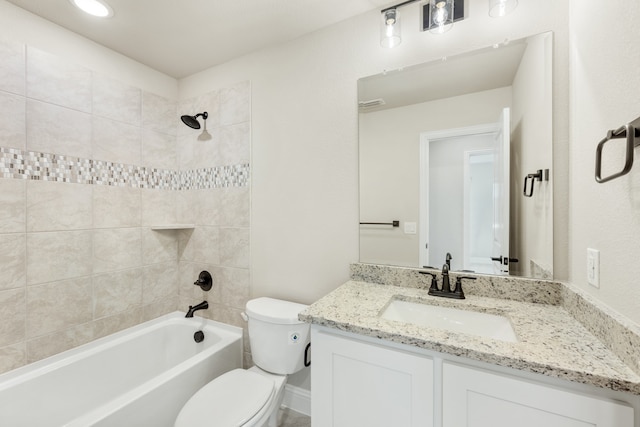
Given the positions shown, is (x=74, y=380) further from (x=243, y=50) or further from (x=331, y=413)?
(x=243, y=50)

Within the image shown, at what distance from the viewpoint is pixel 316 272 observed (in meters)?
1.73

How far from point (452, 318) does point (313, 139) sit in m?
1.22

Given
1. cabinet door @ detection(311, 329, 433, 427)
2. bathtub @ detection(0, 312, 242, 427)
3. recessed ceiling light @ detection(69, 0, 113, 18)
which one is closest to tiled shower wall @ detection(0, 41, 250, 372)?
bathtub @ detection(0, 312, 242, 427)

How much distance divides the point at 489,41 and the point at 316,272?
1497 millimetres

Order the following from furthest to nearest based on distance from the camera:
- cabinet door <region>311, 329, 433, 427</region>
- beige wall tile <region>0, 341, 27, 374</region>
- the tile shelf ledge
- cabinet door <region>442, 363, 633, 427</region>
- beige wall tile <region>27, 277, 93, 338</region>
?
the tile shelf ledge, beige wall tile <region>27, 277, 93, 338</region>, beige wall tile <region>0, 341, 27, 374</region>, cabinet door <region>311, 329, 433, 427</region>, cabinet door <region>442, 363, 633, 427</region>

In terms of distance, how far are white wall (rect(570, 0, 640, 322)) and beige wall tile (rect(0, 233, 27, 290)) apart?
257cm

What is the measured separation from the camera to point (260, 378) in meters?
1.48

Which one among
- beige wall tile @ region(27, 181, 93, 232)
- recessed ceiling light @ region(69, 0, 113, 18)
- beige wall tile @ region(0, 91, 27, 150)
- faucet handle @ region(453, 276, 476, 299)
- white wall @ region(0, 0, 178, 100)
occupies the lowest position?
faucet handle @ region(453, 276, 476, 299)

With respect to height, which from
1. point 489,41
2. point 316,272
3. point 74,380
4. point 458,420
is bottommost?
point 74,380

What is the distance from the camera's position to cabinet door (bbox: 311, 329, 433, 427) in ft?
2.90

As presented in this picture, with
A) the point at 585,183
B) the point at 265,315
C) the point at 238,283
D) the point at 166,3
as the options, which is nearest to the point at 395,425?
the point at 265,315

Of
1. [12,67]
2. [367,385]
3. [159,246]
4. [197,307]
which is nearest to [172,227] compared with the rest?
[159,246]

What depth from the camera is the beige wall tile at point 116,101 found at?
1.82 m

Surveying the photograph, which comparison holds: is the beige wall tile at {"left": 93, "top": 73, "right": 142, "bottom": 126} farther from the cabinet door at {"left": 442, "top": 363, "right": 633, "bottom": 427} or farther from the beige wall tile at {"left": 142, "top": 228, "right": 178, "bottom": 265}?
the cabinet door at {"left": 442, "top": 363, "right": 633, "bottom": 427}
